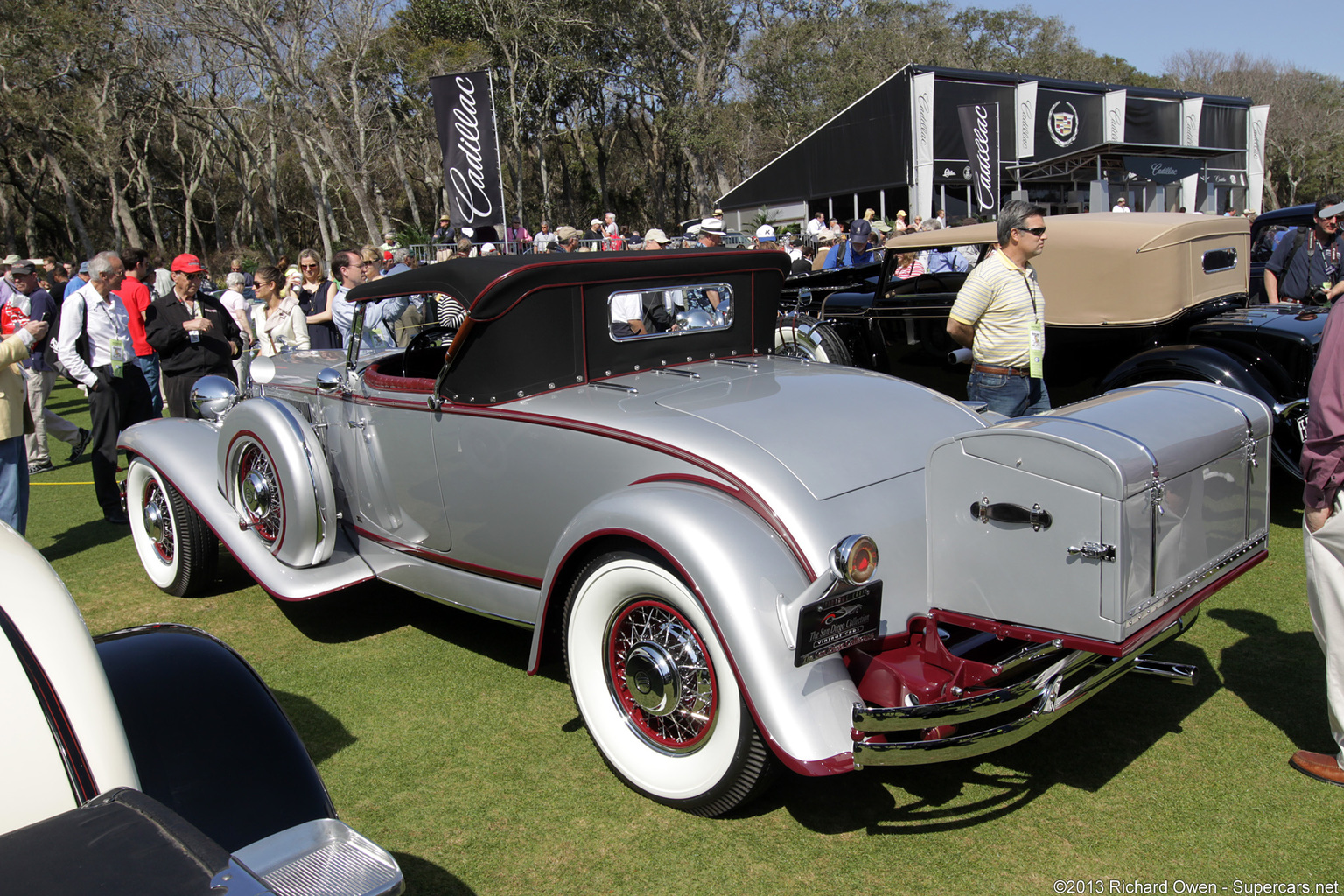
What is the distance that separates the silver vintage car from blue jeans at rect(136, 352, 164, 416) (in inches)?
146

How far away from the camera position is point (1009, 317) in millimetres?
4742

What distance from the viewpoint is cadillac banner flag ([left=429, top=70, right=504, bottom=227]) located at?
36.3 ft

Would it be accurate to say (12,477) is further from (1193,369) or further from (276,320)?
(1193,369)

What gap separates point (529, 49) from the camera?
34.7 metres

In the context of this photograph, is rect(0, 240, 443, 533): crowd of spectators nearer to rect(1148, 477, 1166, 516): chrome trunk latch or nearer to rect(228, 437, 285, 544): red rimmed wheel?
rect(228, 437, 285, 544): red rimmed wheel

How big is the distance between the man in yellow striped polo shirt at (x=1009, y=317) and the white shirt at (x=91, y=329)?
584 cm

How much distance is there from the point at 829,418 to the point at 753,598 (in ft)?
2.94

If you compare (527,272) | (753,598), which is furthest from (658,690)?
(527,272)

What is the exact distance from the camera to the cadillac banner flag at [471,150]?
11055 mm

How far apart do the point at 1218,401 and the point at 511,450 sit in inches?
97.0

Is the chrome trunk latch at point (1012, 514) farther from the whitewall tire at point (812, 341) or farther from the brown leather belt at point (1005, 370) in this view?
the whitewall tire at point (812, 341)

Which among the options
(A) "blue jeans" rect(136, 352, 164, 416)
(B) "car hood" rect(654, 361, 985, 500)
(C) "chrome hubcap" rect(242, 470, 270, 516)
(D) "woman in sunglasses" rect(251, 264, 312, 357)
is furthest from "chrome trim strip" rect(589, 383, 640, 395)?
(A) "blue jeans" rect(136, 352, 164, 416)

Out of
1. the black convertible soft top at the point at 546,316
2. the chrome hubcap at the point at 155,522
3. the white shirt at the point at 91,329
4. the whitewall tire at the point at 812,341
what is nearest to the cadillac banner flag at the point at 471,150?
the whitewall tire at the point at 812,341

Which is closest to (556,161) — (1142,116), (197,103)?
(197,103)
